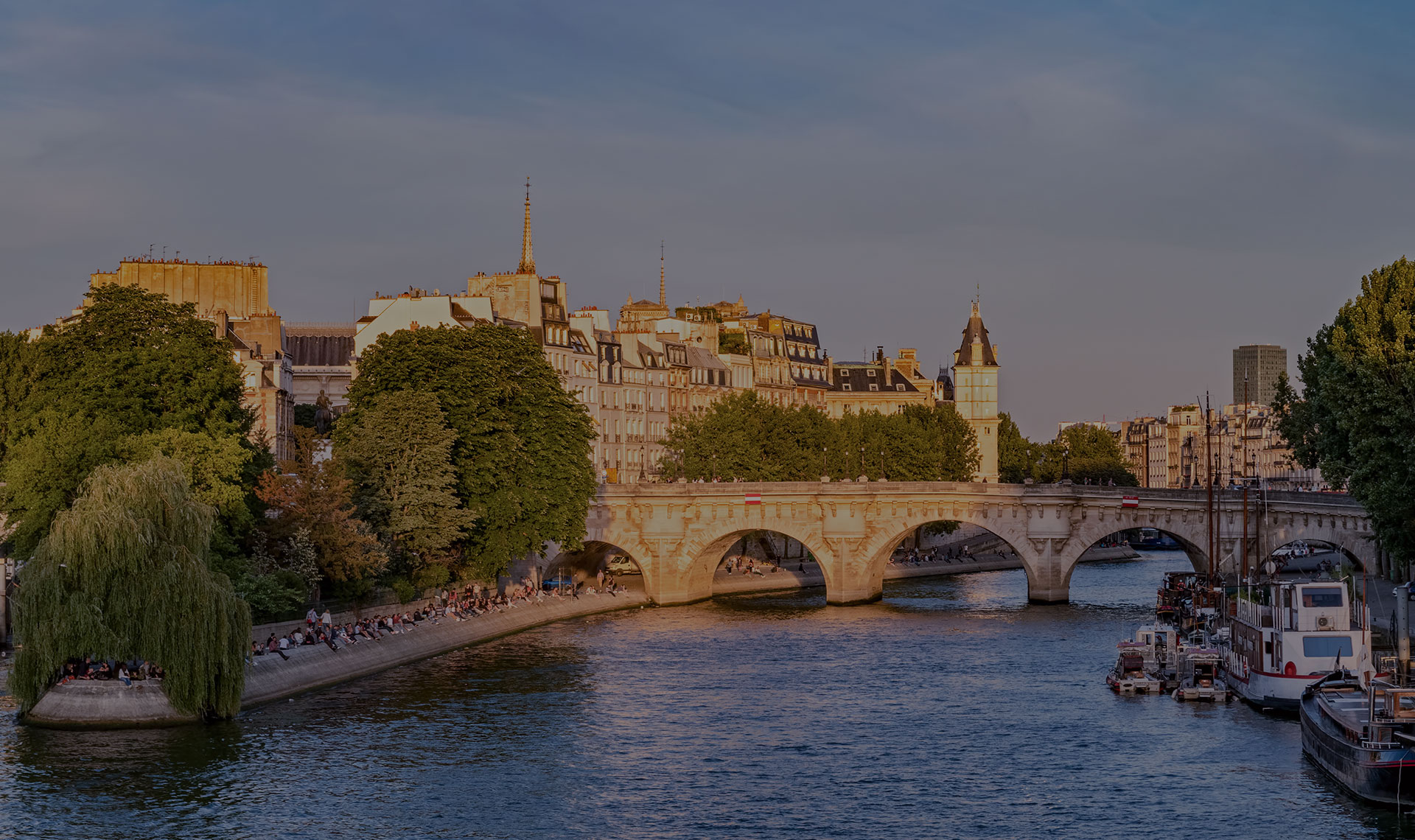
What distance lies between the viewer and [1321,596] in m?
53.8

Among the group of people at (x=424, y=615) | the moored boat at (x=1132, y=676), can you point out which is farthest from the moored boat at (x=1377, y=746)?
the group of people at (x=424, y=615)

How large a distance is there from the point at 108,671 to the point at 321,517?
15.1 metres

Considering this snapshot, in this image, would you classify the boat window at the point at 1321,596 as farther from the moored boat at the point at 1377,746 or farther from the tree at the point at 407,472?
the tree at the point at 407,472

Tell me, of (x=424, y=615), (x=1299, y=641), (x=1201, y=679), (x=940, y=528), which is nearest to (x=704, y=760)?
(x=1299, y=641)

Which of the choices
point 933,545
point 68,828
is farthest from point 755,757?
point 933,545

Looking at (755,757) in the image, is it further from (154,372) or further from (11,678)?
(154,372)

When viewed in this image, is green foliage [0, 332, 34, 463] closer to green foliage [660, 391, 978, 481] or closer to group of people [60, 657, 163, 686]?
group of people [60, 657, 163, 686]

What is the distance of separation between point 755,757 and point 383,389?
34869 millimetres

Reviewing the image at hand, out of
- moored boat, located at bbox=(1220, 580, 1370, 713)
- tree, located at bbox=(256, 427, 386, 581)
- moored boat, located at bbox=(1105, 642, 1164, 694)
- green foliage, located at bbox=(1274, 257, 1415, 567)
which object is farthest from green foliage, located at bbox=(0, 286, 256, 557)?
green foliage, located at bbox=(1274, 257, 1415, 567)

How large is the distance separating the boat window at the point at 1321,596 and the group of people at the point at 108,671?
31880 millimetres

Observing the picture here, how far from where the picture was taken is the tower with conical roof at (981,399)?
167000mm

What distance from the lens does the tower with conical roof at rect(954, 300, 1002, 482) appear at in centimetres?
16700

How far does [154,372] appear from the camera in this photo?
2431 inches

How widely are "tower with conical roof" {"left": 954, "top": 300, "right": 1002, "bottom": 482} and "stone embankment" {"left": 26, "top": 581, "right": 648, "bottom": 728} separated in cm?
8300
